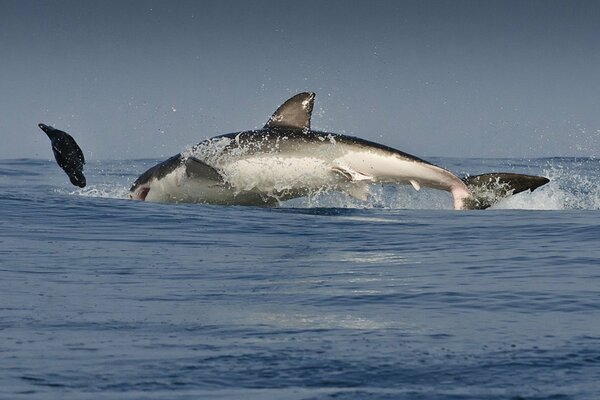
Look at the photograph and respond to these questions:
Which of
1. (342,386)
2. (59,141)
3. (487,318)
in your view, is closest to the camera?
(342,386)

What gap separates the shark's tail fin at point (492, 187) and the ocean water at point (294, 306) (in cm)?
85

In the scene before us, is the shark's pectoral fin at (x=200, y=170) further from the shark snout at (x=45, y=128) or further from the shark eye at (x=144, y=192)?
the shark snout at (x=45, y=128)

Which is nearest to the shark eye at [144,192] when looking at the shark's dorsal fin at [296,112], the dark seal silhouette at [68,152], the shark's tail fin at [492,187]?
the dark seal silhouette at [68,152]

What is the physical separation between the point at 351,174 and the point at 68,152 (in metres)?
4.46

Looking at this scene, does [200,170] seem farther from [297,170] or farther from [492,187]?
[492,187]

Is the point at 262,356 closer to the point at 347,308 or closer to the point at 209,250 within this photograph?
the point at 347,308

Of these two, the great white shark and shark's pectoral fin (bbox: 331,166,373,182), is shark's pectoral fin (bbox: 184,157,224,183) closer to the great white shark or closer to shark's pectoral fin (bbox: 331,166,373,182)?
the great white shark

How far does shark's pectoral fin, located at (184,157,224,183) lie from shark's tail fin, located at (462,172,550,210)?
356 cm

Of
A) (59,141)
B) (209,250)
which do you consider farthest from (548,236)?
(59,141)

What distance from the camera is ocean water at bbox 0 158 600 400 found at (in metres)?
5.55

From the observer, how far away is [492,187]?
16344mm

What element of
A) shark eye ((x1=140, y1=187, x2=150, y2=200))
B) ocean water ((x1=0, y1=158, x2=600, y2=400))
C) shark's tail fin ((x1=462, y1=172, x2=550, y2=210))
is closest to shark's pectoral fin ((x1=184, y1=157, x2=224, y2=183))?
ocean water ((x1=0, y1=158, x2=600, y2=400))

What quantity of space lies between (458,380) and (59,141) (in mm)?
12257

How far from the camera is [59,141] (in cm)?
1684
